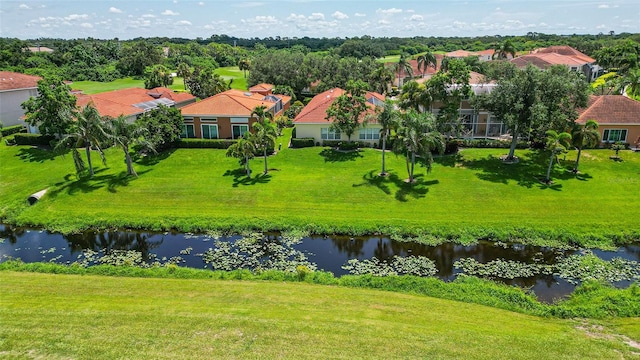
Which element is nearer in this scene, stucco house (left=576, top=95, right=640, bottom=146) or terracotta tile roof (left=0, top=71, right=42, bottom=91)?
stucco house (left=576, top=95, right=640, bottom=146)

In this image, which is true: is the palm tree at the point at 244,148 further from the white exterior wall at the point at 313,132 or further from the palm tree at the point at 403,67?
the palm tree at the point at 403,67

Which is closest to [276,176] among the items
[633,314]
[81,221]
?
[81,221]

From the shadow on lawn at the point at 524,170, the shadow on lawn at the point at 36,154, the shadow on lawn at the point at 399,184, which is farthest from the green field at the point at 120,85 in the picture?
the shadow on lawn at the point at 524,170

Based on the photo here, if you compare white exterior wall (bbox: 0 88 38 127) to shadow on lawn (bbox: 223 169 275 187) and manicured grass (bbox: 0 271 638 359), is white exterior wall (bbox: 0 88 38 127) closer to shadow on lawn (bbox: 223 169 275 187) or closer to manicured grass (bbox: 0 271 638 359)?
shadow on lawn (bbox: 223 169 275 187)

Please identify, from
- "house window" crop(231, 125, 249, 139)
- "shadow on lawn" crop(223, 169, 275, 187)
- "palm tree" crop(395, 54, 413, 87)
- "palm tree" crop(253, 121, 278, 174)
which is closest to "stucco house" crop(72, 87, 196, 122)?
Answer: "house window" crop(231, 125, 249, 139)

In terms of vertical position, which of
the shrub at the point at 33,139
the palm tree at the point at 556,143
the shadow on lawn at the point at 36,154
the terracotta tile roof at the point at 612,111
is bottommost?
the shadow on lawn at the point at 36,154

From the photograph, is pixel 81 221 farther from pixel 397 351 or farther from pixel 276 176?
pixel 397 351
